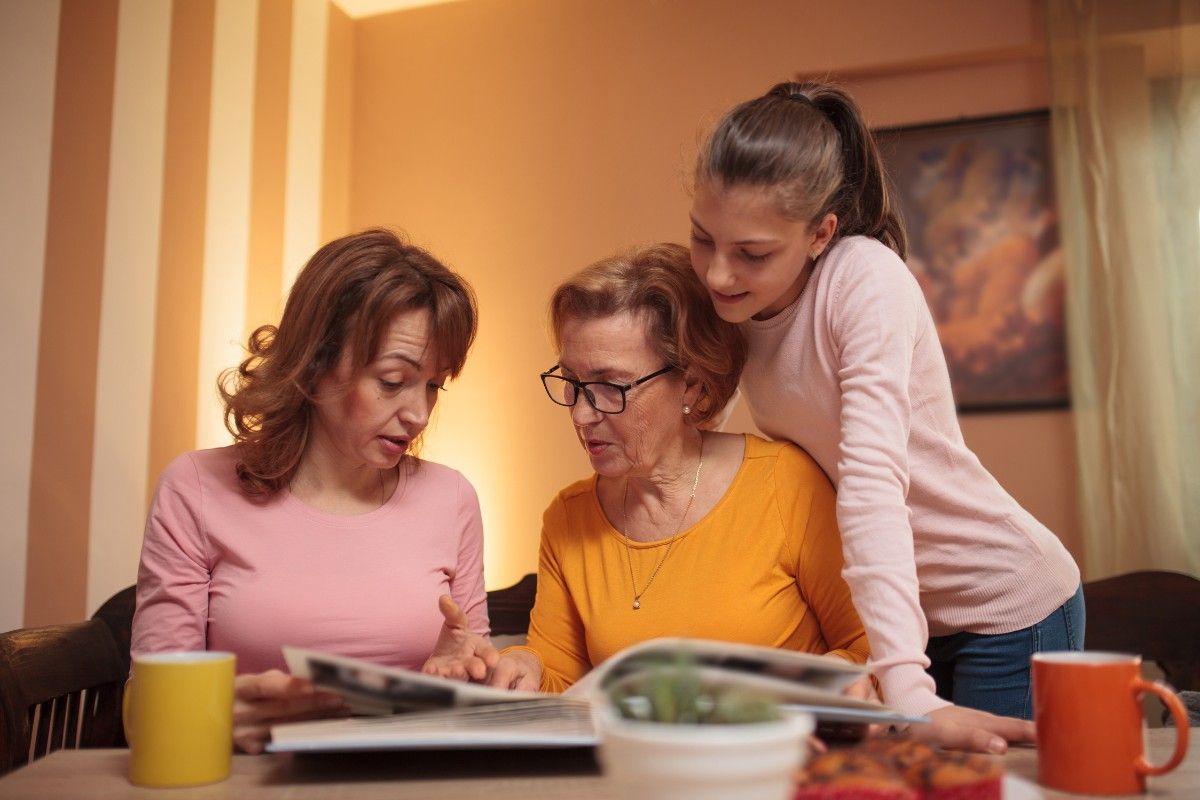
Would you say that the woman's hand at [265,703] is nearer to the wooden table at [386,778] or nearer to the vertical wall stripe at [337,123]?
the wooden table at [386,778]

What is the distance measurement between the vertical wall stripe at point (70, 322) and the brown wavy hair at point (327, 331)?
1.18 meters

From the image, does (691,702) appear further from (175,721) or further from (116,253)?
(116,253)

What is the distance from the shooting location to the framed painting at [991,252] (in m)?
3.48

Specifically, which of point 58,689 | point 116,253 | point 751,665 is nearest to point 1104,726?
point 751,665

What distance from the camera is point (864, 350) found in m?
1.25

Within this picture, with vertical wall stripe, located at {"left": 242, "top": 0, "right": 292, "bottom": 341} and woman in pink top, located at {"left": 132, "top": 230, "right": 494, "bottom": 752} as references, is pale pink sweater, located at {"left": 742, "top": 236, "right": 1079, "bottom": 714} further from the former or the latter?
vertical wall stripe, located at {"left": 242, "top": 0, "right": 292, "bottom": 341}

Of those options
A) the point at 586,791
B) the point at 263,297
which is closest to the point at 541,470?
the point at 263,297

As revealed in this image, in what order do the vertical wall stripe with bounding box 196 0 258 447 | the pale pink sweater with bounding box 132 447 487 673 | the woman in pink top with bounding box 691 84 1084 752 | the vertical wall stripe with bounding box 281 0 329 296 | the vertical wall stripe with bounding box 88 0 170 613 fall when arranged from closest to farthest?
the woman in pink top with bounding box 691 84 1084 752
the pale pink sweater with bounding box 132 447 487 673
the vertical wall stripe with bounding box 88 0 170 613
the vertical wall stripe with bounding box 196 0 258 447
the vertical wall stripe with bounding box 281 0 329 296

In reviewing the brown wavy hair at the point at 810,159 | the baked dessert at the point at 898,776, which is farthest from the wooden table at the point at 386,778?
A: the brown wavy hair at the point at 810,159

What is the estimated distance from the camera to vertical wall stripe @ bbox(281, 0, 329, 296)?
12.4 ft

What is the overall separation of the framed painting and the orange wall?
12cm

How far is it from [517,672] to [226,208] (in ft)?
8.17

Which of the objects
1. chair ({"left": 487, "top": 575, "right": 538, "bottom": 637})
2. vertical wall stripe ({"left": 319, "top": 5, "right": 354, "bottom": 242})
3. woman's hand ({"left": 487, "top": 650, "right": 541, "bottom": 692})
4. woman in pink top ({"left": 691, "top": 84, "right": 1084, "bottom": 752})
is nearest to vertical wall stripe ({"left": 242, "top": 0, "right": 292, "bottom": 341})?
vertical wall stripe ({"left": 319, "top": 5, "right": 354, "bottom": 242})

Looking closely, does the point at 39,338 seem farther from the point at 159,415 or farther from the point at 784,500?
the point at 784,500
